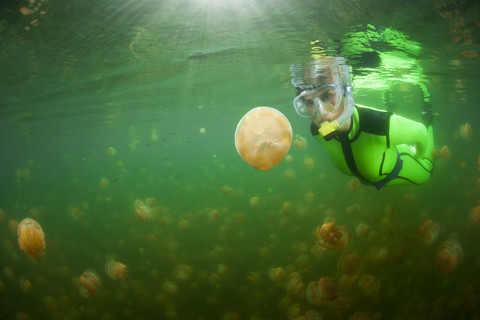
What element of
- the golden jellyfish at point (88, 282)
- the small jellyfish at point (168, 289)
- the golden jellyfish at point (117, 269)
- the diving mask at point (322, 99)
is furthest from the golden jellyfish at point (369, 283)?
the golden jellyfish at point (88, 282)

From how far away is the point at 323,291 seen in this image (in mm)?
5414

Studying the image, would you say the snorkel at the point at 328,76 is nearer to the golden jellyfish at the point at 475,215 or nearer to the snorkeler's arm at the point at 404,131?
the snorkeler's arm at the point at 404,131

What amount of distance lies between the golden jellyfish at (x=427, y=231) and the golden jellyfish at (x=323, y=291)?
2.41 m

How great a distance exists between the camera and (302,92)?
15.1ft

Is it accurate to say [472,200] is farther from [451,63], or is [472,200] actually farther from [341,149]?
[341,149]

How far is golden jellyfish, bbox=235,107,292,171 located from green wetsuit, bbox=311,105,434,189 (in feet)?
3.15

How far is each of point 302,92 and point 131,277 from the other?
307 inches

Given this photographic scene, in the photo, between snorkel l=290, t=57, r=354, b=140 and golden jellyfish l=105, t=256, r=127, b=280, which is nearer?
snorkel l=290, t=57, r=354, b=140

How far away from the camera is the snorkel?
4.16 m

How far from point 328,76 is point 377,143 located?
15.5ft

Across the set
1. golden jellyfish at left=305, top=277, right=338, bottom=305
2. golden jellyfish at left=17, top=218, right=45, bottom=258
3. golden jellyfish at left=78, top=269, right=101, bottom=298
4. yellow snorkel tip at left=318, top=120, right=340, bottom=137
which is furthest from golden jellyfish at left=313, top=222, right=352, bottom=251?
golden jellyfish at left=17, top=218, right=45, bottom=258

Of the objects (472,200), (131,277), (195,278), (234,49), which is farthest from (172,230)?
(472,200)

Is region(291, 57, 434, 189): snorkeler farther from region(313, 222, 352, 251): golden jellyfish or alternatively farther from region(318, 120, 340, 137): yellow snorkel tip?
region(313, 222, 352, 251): golden jellyfish

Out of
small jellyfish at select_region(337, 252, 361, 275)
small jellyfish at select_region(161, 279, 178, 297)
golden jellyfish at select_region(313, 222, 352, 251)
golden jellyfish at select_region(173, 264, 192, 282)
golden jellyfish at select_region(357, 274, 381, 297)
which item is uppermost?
golden jellyfish at select_region(313, 222, 352, 251)
